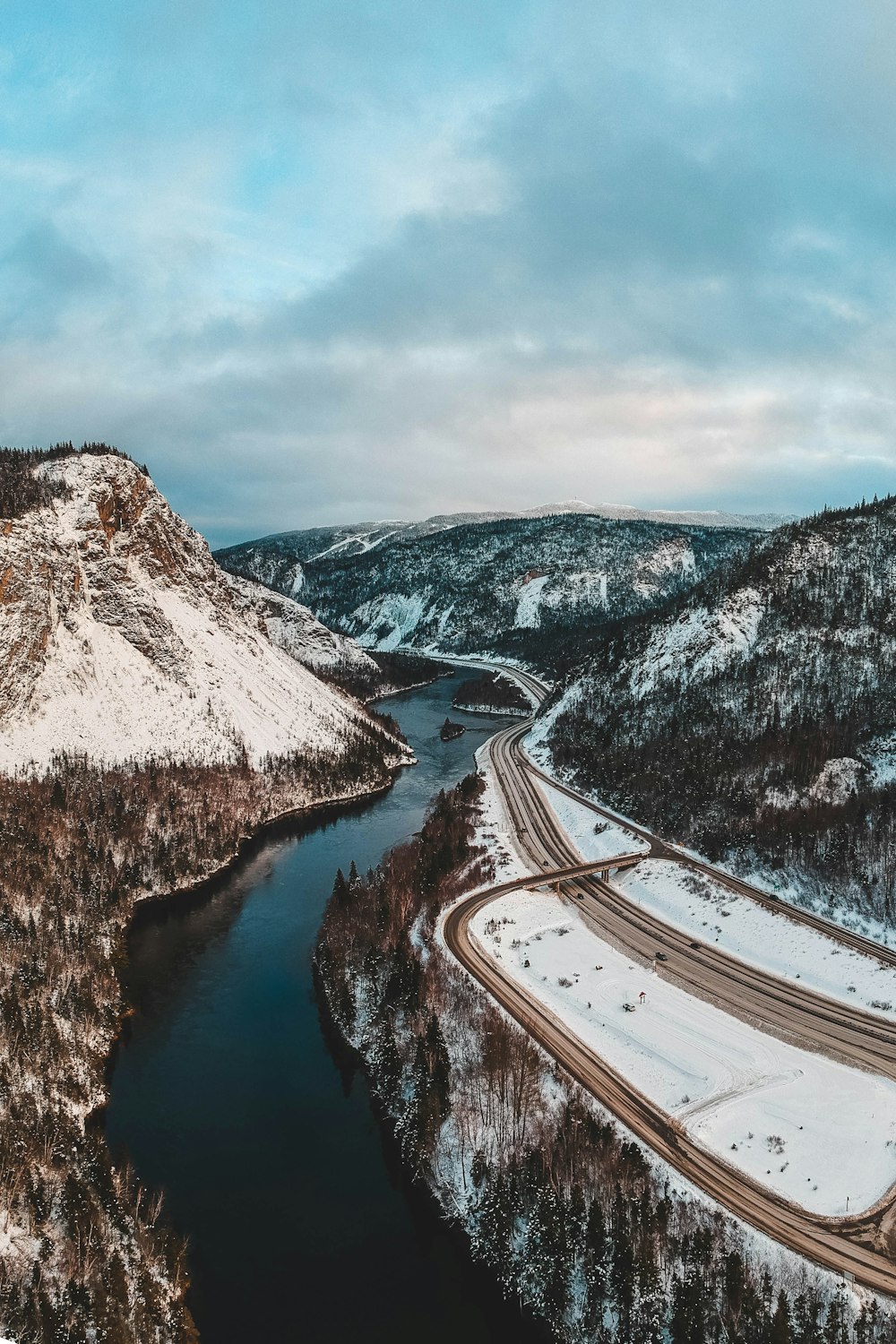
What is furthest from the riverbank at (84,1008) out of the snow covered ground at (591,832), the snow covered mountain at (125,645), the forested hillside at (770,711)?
the forested hillside at (770,711)

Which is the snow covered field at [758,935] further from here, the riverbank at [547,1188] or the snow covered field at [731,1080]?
the riverbank at [547,1188]

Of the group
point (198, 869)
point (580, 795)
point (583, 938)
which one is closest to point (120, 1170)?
point (583, 938)

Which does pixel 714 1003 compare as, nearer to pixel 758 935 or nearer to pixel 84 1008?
pixel 758 935

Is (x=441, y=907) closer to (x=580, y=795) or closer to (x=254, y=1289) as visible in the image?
(x=254, y=1289)

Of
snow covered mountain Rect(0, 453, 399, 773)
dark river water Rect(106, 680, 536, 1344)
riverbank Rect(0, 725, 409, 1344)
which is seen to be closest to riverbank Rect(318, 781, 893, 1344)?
dark river water Rect(106, 680, 536, 1344)

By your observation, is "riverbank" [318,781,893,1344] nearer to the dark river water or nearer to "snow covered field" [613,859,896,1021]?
the dark river water

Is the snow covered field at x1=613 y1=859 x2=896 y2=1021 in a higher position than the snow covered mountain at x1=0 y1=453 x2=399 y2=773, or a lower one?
lower
